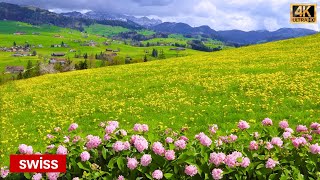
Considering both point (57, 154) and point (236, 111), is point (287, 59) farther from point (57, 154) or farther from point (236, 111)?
point (57, 154)

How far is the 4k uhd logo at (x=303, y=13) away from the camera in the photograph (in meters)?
43.2

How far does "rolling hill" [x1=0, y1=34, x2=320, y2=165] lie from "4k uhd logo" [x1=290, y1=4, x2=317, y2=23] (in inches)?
234

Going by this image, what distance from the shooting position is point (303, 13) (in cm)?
4728

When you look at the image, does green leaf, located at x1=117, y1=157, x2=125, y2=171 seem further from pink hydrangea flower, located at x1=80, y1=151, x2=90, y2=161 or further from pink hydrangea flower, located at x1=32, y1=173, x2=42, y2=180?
pink hydrangea flower, located at x1=32, y1=173, x2=42, y2=180

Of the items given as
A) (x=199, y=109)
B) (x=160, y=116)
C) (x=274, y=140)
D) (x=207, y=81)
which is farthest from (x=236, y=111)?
(x=274, y=140)

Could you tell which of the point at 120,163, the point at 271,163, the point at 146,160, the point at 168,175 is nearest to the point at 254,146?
the point at 271,163

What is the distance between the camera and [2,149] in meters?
18.6

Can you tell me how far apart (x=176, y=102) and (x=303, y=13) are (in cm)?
2958

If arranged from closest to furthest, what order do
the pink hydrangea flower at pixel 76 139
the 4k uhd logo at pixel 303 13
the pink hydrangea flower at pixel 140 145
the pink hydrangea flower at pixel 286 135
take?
the pink hydrangea flower at pixel 140 145, the pink hydrangea flower at pixel 286 135, the pink hydrangea flower at pixel 76 139, the 4k uhd logo at pixel 303 13

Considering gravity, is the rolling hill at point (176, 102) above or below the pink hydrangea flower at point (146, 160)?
below

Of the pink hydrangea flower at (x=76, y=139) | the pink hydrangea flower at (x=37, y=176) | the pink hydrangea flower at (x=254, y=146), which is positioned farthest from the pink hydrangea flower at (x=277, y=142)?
the pink hydrangea flower at (x=37, y=176)

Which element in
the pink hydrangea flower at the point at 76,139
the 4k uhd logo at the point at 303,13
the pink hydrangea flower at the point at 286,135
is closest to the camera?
the pink hydrangea flower at the point at 286,135

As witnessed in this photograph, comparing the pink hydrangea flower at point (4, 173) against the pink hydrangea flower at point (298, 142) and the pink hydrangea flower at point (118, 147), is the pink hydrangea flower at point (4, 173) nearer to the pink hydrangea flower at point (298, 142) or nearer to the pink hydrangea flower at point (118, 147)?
the pink hydrangea flower at point (118, 147)

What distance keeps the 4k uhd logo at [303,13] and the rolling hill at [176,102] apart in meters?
5.94
